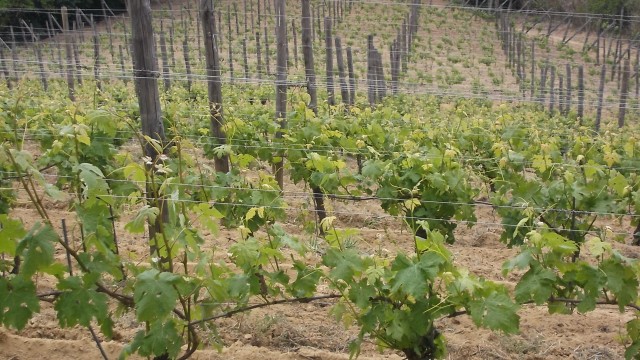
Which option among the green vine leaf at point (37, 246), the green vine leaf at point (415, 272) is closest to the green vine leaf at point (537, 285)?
the green vine leaf at point (415, 272)

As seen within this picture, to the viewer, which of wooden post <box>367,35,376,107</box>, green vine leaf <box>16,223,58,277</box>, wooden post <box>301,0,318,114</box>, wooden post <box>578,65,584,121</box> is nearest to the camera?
green vine leaf <box>16,223,58,277</box>

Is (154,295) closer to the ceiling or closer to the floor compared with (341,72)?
closer to the ceiling

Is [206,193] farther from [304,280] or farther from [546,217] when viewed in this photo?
[546,217]

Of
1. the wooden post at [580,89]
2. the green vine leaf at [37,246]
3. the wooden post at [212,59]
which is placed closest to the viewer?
the green vine leaf at [37,246]

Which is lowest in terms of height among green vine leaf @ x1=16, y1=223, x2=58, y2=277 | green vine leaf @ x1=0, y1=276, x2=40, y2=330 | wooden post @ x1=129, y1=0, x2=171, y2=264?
green vine leaf @ x1=0, y1=276, x2=40, y2=330

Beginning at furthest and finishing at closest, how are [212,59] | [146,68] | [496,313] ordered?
[212,59], [146,68], [496,313]

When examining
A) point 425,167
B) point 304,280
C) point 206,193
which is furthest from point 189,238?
point 425,167

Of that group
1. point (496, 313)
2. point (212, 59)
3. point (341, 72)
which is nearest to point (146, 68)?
point (212, 59)

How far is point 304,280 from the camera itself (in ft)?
9.80

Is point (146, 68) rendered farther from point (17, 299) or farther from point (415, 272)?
point (415, 272)

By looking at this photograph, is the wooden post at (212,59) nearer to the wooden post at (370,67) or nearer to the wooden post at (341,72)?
the wooden post at (341,72)

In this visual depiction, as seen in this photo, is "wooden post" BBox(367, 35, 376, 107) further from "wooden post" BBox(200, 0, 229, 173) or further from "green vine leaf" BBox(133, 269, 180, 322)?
"green vine leaf" BBox(133, 269, 180, 322)

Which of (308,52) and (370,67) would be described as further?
(370,67)

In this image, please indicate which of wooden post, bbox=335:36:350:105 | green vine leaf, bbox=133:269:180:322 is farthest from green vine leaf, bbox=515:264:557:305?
wooden post, bbox=335:36:350:105
